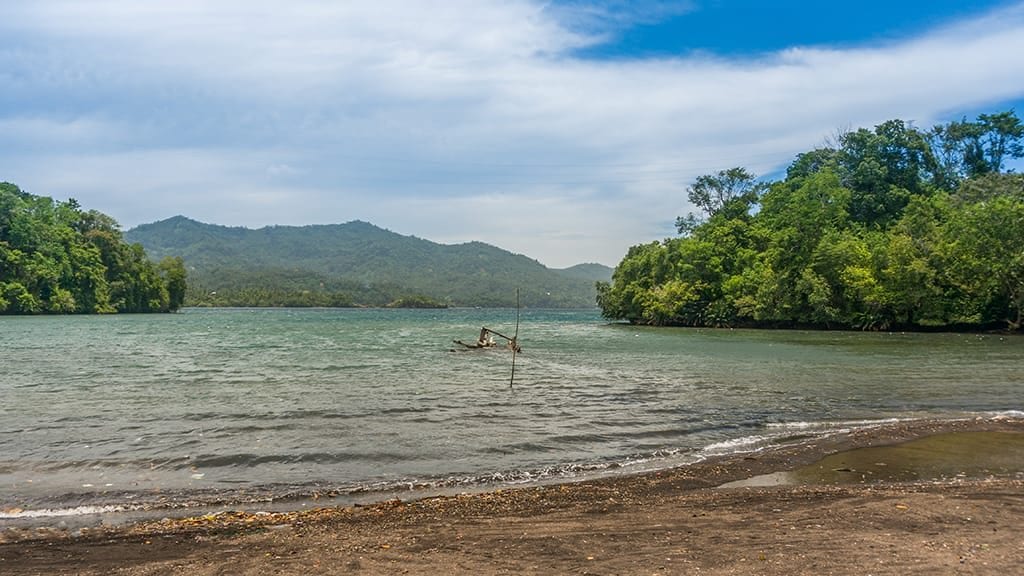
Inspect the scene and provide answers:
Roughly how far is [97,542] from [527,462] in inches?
296

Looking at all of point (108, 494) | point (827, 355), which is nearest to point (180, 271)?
point (827, 355)

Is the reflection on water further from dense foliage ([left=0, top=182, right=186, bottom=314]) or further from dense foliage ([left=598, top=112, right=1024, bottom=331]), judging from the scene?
dense foliage ([left=0, top=182, right=186, bottom=314])

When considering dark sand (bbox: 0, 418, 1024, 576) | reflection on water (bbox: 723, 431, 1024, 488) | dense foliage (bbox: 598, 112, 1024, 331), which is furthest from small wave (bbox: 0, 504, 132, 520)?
dense foliage (bbox: 598, 112, 1024, 331)

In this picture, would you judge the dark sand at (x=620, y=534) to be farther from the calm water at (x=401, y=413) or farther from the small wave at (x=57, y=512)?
the calm water at (x=401, y=413)

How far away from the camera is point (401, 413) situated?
62.2ft

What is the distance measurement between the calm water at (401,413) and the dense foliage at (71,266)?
3826 inches

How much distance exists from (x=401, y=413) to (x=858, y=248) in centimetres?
7367

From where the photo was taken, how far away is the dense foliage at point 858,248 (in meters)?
65.3

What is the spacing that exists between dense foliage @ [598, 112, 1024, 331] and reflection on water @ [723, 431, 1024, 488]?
59101 millimetres

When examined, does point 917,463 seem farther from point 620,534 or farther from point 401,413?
point 401,413

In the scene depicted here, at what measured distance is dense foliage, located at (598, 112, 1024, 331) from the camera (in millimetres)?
65312

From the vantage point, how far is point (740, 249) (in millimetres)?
95875

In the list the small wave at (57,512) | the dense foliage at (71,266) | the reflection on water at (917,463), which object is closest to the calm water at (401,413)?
the small wave at (57,512)

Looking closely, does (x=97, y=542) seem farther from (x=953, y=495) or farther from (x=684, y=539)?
(x=953, y=495)
